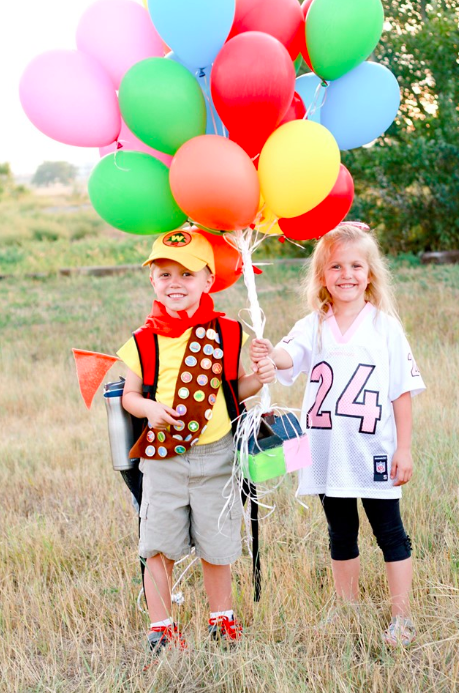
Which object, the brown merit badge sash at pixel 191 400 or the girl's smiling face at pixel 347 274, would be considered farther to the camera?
the girl's smiling face at pixel 347 274

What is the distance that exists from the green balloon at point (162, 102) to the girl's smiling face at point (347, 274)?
0.71 metres

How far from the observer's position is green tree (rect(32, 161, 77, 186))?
166ft

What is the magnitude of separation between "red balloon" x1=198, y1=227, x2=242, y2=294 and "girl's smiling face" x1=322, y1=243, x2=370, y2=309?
1.16 ft

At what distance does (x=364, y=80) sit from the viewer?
2.65 m

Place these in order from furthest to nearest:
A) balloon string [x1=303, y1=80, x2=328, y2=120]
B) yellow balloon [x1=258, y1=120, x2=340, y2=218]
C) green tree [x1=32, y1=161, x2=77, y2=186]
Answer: green tree [x1=32, y1=161, x2=77, y2=186] < balloon string [x1=303, y1=80, x2=328, y2=120] < yellow balloon [x1=258, y1=120, x2=340, y2=218]

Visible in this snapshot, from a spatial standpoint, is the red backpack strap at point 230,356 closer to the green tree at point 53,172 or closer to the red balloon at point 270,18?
the red balloon at point 270,18

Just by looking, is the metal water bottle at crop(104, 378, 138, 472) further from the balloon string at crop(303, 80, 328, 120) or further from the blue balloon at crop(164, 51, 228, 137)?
the balloon string at crop(303, 80, 328, 120)

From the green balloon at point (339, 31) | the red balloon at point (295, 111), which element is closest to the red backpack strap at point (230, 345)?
the red balloon at point (295, 111)

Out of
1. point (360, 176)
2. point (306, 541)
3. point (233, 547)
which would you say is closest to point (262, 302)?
point (360, 176)

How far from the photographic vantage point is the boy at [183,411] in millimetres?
2502

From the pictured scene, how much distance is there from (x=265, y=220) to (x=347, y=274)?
0.36 metres

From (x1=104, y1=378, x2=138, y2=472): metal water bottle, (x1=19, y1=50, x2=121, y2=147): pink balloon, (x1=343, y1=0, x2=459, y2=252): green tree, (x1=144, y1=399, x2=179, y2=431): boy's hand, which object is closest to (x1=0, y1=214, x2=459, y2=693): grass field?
(x1=104, y1=378, x2=138, y2=472): metal water bottle

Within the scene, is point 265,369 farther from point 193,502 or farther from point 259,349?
point 193,502

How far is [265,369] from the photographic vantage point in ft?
8.07
